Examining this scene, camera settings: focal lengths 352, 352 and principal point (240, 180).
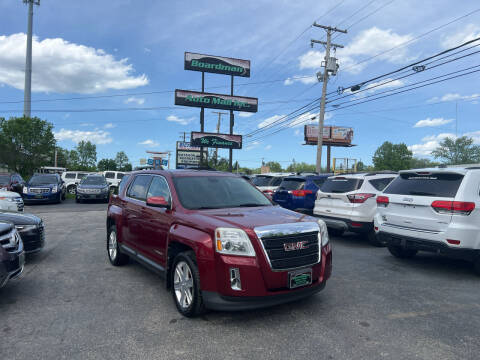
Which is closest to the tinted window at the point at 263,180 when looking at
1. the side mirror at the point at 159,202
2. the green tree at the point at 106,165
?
the side mirror at the point at 159,202

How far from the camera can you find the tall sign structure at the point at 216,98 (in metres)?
28.9

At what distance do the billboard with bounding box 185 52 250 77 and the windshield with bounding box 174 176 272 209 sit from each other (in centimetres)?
2547

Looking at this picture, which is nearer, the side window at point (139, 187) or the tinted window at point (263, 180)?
the side window at point (139, 187)

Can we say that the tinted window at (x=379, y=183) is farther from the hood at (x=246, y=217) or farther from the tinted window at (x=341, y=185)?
the hood at (x=246, y=217)

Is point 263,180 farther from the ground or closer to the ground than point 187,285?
farther from the ground

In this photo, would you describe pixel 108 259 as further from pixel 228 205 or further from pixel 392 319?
pixel 392 319

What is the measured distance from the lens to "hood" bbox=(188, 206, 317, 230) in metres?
3.80

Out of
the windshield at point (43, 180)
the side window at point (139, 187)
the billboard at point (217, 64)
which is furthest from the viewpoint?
the billboard at point (217, 64)

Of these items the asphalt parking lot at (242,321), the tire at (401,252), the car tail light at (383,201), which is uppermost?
the car tail light at (383,201)

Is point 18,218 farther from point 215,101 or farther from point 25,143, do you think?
point 25,143

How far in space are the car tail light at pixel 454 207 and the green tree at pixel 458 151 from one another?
88618mm

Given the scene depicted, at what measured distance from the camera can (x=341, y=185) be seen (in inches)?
342

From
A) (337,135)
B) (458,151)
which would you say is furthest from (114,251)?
(458,151)

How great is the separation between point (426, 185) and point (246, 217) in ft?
12.4
